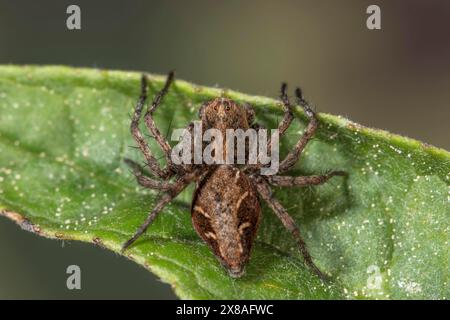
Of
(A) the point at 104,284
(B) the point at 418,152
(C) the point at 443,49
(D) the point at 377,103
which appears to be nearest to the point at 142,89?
(B) the point at 418,152

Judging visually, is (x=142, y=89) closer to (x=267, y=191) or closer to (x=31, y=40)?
(x=267, y=191)

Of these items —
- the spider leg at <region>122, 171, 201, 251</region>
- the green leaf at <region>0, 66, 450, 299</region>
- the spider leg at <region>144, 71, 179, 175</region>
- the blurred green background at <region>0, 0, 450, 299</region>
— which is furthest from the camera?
the blurred green background at <region>0, 0, 450, 299</region>

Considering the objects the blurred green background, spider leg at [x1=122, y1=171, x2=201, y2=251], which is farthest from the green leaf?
the blurred green background

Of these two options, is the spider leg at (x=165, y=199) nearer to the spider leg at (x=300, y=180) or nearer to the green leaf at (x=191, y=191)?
the green leaf at (x=191, y=191)

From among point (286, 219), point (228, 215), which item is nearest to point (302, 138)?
point (286, 219)

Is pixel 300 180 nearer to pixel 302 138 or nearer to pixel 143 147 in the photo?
pixel 302 138

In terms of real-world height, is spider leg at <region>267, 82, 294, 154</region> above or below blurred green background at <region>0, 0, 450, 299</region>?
below

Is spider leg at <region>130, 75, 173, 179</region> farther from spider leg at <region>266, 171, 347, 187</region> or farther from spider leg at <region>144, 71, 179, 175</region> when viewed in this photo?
spider leg at <region>266, 171, 347, 187</region>

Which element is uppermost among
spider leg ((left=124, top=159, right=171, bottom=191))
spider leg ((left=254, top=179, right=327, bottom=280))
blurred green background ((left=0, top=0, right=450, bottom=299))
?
blurred green background ((left=0, top=0, right=450, bottom=299))
